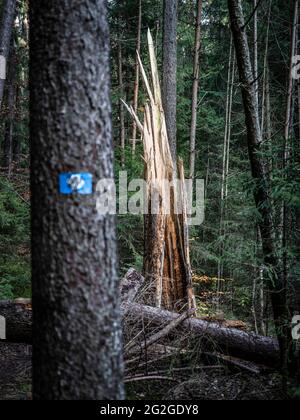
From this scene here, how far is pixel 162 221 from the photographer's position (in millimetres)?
7125

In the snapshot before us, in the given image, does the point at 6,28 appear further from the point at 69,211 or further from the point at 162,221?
the point at 69,211

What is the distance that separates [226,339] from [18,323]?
124 inches

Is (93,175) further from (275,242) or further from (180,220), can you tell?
(180,220)

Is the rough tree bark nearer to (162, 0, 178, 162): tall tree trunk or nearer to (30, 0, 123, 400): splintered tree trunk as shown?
(30, 0, 123, 400): splintered tree trunk

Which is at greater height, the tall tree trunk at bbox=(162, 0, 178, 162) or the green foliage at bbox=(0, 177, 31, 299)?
the tall tree trunk at bbox=(162, 0, 178, 162)

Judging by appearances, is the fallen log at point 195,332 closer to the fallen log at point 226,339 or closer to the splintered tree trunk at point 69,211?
the fallen log at point 226,339

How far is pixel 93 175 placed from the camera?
2.49 metres

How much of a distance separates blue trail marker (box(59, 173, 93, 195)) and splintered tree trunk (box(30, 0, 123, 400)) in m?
0.03

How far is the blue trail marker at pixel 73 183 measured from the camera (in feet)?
8.01

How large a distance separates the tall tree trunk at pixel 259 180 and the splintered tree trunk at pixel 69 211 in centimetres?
269

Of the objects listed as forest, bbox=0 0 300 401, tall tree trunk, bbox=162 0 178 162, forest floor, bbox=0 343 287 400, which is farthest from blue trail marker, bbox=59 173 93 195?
tall tree trunk, bbox=162 0 178 162

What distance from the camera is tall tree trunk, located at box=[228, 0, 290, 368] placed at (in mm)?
4645

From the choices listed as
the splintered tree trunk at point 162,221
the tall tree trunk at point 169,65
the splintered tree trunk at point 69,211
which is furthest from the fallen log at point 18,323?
the tall tree trunk at point 169,65

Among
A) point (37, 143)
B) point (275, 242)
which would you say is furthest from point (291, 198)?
point (37, 143)
